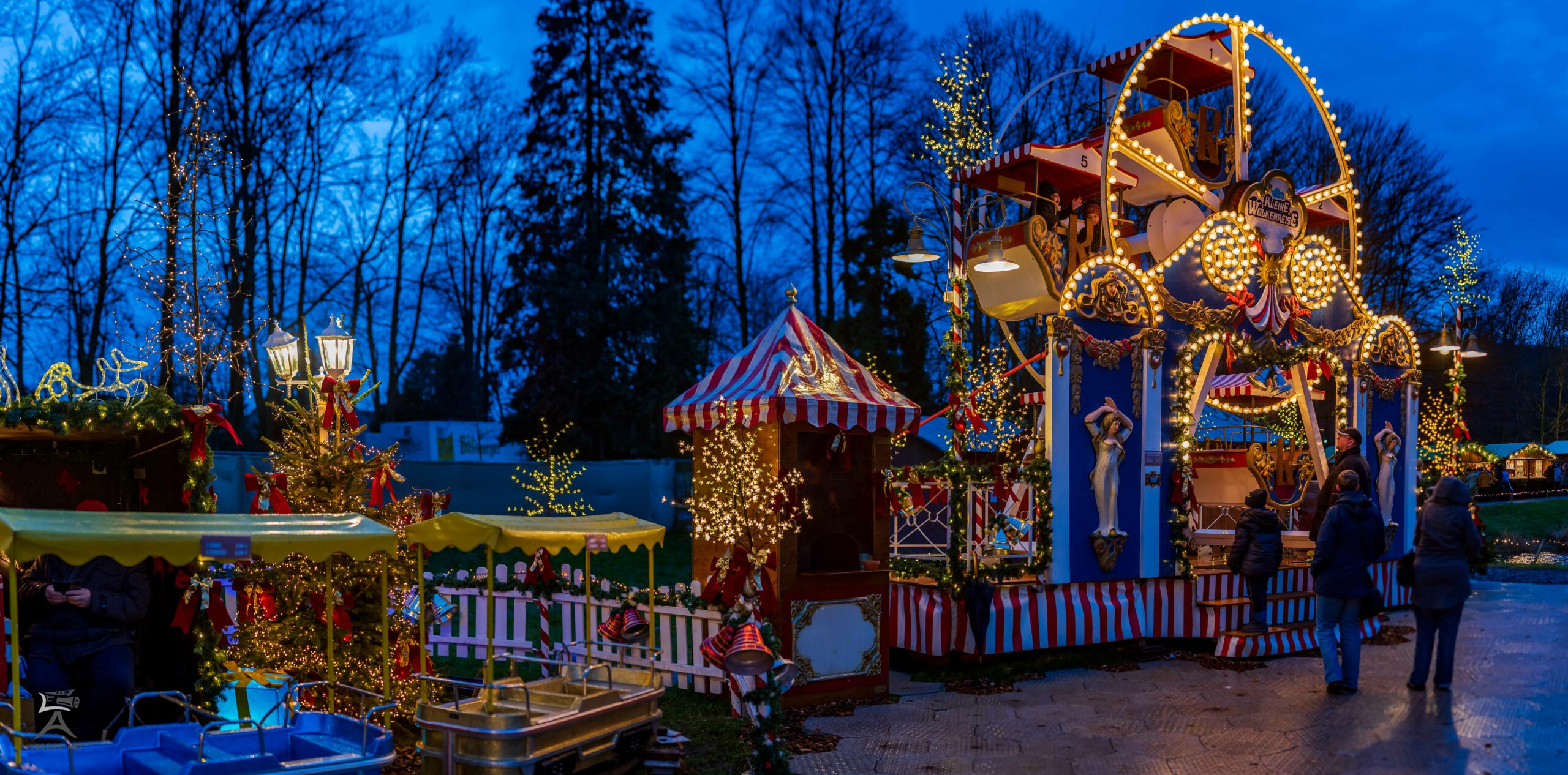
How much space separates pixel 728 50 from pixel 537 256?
7531mm

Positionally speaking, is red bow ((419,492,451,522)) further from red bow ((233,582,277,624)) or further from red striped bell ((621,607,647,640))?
red striped bell ((621,607,647,640))

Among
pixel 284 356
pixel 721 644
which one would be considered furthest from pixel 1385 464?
pixel 284 356

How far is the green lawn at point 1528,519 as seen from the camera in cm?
2578

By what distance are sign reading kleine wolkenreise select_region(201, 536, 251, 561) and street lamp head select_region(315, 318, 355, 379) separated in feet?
10.1

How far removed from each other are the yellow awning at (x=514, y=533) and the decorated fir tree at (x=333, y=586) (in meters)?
0.74

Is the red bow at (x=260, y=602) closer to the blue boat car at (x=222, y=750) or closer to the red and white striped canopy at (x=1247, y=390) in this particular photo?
the blue boat car at (x=222, y=750)

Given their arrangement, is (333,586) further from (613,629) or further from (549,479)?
(549,479)

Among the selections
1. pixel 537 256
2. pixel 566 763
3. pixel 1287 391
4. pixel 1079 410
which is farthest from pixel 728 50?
pixel 566 763

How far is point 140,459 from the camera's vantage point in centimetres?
805

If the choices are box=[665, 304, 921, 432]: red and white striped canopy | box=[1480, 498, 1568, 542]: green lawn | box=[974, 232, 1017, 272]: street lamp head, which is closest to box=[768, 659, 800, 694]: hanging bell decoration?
box=[665, 304, 921, 432]: red and white striped canopy

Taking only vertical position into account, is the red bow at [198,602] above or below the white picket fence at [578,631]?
above

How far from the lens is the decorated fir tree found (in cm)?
783

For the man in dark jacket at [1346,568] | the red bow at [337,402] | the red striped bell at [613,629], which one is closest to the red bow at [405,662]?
the red striped bell at [613,629]

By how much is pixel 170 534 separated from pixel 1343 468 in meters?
12.6
